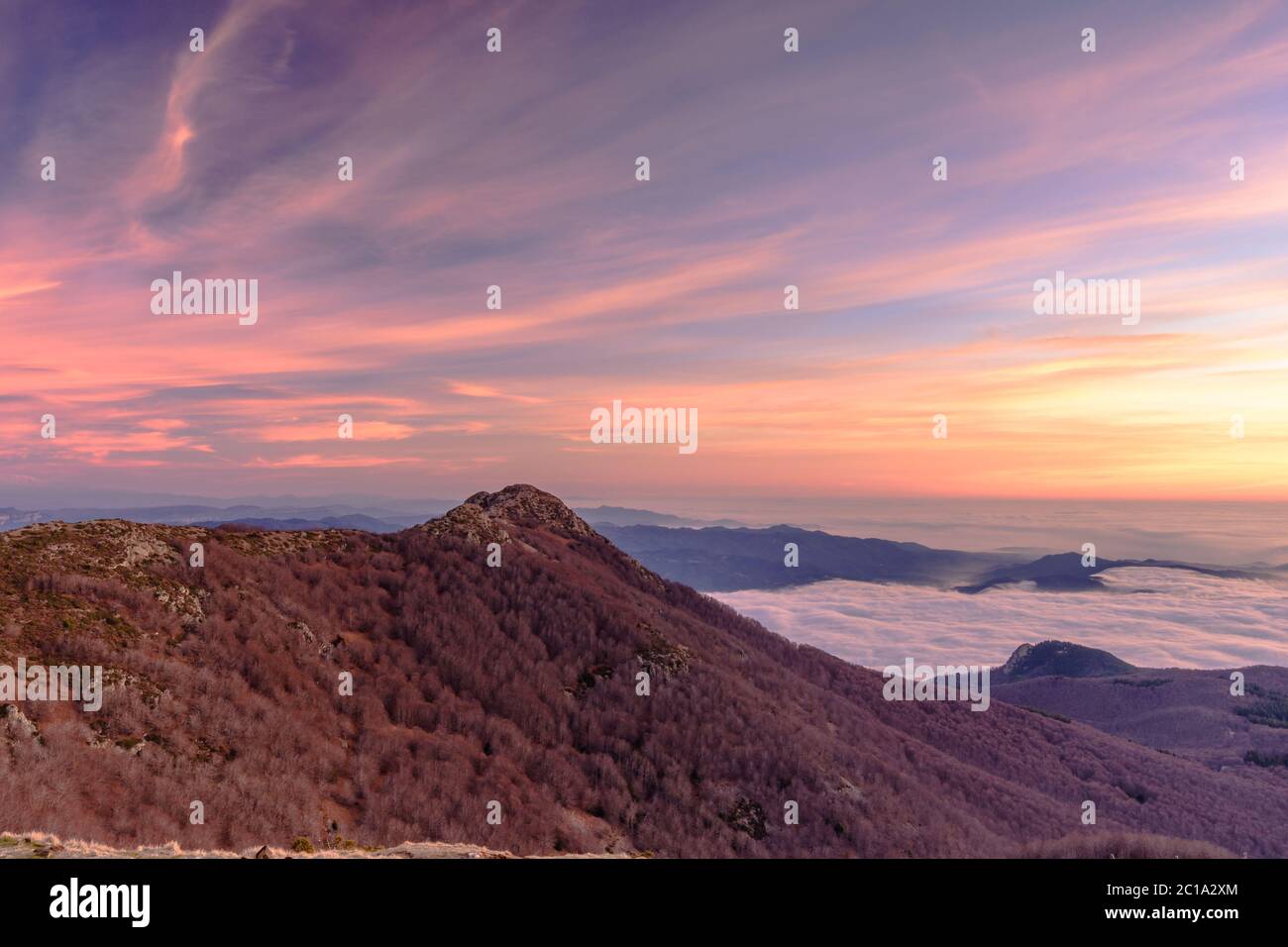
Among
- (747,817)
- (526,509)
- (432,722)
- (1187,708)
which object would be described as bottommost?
(1187,708)

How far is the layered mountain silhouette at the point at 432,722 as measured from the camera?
18.4 metres

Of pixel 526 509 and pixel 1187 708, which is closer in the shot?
pixel 526 509

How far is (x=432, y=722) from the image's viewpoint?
2906cm

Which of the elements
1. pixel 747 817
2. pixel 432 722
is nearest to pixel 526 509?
pixel 432 722

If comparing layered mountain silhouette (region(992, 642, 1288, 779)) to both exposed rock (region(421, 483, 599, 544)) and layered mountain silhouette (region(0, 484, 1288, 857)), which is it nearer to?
layered mountain silhouette (region(0, 484, 1288, 857))

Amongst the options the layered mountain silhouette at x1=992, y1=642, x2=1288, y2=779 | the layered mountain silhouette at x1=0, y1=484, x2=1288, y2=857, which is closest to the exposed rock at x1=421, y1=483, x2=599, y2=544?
the layered mountain silhouette at x1=0, y1=484, x2=1288, y2=857

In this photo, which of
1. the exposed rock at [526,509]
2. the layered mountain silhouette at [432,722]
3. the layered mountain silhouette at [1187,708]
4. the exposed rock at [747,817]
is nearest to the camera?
the layered mountain silhouette at [432,722]

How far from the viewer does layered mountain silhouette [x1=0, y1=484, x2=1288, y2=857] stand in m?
18.4

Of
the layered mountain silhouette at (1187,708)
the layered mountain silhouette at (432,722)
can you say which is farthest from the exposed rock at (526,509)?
the layered mountain silhouette at (1187,708)

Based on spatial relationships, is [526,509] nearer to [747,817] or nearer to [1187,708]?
[747,817]

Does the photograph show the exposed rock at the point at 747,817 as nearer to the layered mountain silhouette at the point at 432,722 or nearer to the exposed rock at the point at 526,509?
the layered mountain silhouette at the point at 432,722

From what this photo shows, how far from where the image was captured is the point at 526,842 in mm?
22906
